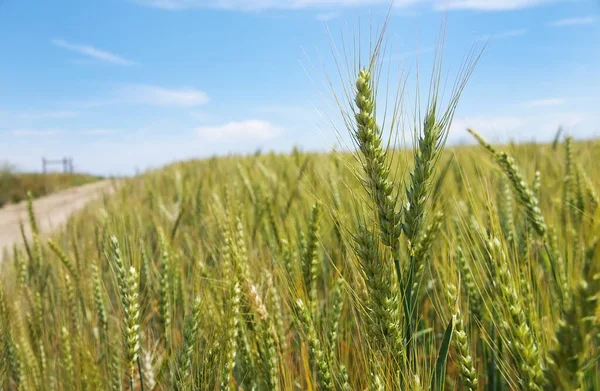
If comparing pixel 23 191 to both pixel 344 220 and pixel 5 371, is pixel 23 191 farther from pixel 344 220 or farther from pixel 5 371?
pixel 344 220

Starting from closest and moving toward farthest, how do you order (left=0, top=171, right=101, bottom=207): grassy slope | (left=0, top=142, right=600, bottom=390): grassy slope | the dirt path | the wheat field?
the wheat field < (left=0, top=142, right=600, bottom=390): grassy slope < the dirt path < (left=0, top=171, right=101, bottom=207): grassy slope

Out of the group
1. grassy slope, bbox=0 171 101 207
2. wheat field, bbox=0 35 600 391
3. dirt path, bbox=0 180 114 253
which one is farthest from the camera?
grassy slope, bbox=0 171 101 207

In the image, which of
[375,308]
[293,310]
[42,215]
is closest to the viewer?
[375,308]

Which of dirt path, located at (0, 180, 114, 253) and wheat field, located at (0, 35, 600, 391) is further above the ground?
wheat field, located at (0, 35, 600, 391)

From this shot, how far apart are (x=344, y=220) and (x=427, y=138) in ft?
0.84

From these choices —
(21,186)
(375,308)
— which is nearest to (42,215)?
(21,186)

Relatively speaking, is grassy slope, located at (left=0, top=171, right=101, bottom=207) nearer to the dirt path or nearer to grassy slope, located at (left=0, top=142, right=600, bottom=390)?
the dirt path

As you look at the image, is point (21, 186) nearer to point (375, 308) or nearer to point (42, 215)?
point (42, 215)

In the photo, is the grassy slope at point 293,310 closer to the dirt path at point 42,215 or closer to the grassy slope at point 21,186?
the dirt path at point 42,215

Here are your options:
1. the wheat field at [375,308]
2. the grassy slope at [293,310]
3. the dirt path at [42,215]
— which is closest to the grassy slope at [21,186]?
the dirt path at [42,215]

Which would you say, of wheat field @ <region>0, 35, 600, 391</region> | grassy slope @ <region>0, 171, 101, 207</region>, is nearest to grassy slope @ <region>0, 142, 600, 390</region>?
wheat field @ <region>0, 35, 600, 391</region>

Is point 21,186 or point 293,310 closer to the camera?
point 293,310

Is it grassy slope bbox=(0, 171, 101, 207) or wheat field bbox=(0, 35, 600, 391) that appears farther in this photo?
grassy slope bbox=(0, 171, 101, 207)

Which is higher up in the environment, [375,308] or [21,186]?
[375,308]
